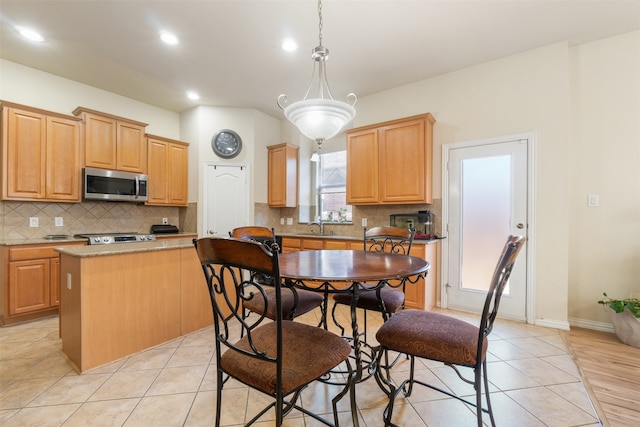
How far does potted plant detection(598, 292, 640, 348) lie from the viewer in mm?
2389

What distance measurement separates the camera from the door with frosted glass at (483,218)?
9.88ft

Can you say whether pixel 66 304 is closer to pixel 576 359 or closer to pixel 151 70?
pixel 151 70

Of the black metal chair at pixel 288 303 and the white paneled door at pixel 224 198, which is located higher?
the white paneled door at pixel 224 198

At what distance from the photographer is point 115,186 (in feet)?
12.3

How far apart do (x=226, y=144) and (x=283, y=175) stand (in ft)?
3.45

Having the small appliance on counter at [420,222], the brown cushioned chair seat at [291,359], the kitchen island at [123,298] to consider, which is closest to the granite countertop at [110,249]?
the kitchen island at [123,298]

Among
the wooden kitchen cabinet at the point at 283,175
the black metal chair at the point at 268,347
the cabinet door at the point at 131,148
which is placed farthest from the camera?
the wooden kitchen cabinet at the point at 283,175

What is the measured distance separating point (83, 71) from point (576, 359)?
5877mm

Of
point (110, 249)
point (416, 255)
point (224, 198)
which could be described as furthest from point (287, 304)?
point (224, 198)

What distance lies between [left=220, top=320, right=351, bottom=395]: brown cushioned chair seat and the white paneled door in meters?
3.40

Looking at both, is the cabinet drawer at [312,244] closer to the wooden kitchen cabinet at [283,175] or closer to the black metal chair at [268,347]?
the wooden kitchen cabinet at [283,175]

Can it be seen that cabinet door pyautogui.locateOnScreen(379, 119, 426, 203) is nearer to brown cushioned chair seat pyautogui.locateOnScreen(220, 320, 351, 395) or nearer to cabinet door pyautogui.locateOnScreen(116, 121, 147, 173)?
brown cushioned chair seat pyautogui.locateOnScreen(220, 320, 351, 395)

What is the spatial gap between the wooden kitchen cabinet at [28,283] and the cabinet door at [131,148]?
1316 mm

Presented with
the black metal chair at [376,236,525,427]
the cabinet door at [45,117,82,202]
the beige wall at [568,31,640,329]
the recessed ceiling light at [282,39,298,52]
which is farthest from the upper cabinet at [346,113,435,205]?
the cabinet door at [45,117,82,202]
